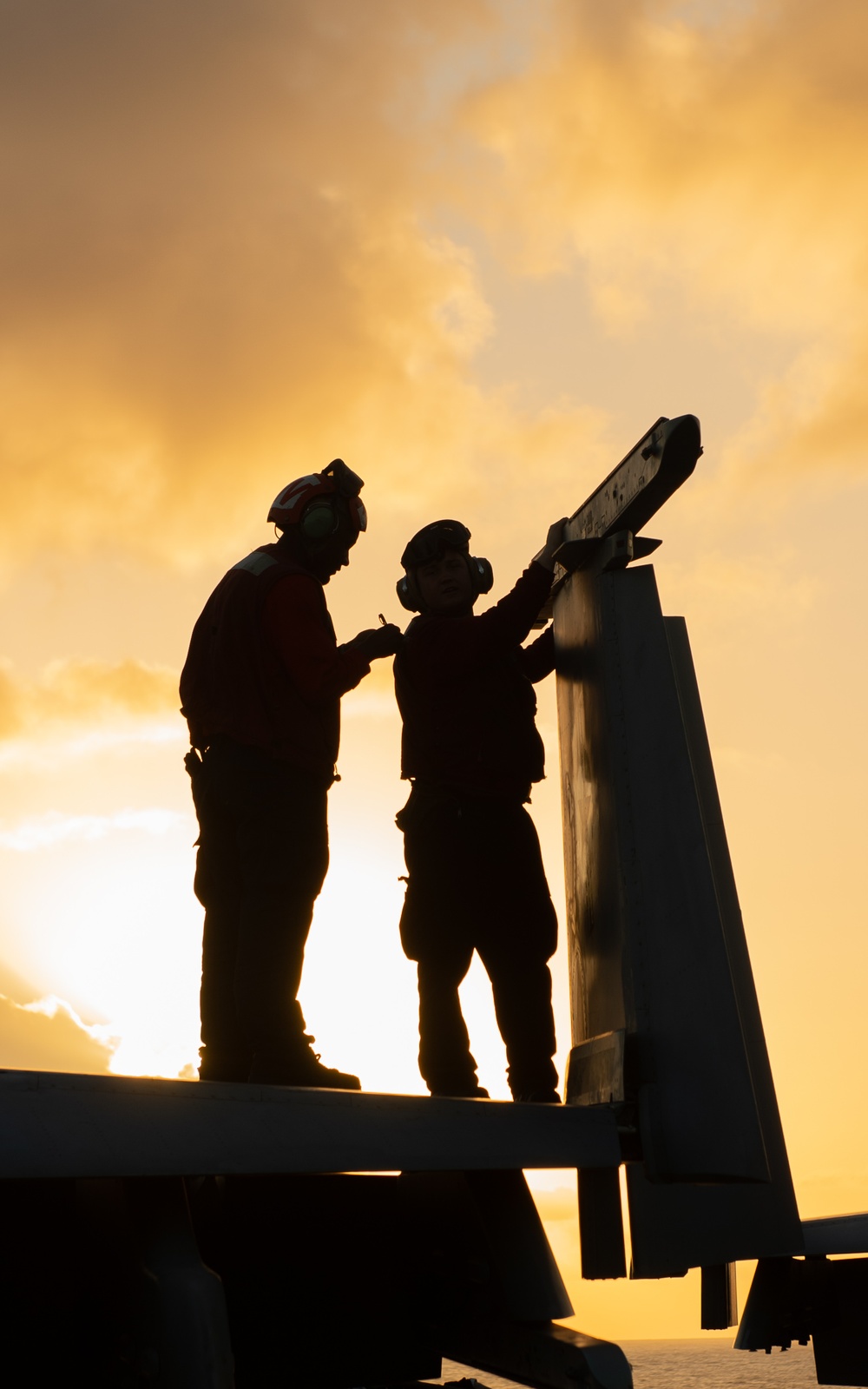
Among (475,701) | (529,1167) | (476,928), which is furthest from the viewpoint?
(475,701)

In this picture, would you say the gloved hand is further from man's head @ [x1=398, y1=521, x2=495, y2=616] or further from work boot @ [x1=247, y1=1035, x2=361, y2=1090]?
work boot @ [x1=247, y1=1035, x2=361, y2=1090]

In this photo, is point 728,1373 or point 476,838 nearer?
point 476,838

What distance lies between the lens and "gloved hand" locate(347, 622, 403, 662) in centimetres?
407

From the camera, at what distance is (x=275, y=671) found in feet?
12.7

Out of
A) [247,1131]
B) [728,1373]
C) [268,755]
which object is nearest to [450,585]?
[268,755]

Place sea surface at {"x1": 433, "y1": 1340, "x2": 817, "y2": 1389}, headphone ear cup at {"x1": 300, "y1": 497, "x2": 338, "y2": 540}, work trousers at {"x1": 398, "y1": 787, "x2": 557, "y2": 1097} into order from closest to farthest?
work trousers at {"x1": 398, "y1": 787, "x2": 557, "y2": 1097} < headphone ear cup at {"x1": 300, "y1": 497, "x2": 338, "y2": 540} < sea surface at {"x1": 433, "y1": 1340, "x2": 817, "y2": 1389}

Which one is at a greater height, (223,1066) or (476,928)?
(476,928)

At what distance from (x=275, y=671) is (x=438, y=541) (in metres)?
0.91

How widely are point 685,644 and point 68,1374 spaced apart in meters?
2.91

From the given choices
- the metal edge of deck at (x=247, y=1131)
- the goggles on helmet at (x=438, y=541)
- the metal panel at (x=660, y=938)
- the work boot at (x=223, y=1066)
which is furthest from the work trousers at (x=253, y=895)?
the goggles on helmet at (x=438, y=541)

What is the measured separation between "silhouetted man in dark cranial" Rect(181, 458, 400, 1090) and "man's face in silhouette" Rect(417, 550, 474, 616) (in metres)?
0.39

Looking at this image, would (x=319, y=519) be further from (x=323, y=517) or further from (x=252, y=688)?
(x=252, y=688)

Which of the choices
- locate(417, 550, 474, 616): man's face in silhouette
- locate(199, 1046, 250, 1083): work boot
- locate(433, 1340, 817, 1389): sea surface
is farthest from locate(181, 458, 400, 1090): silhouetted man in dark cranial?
locate(433, 1340, 817, 1389): sea surface

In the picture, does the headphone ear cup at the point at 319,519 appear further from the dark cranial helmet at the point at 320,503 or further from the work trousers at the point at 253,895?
the work trousers at the point at 253,895
